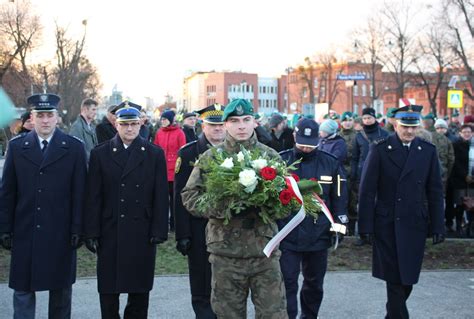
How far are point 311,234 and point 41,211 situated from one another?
2.59m

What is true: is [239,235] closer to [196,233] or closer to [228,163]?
[228,163]

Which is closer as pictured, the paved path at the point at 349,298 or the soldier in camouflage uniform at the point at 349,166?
the paved path at the point at 349,298

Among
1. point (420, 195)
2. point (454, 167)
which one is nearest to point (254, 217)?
point (420, 195)

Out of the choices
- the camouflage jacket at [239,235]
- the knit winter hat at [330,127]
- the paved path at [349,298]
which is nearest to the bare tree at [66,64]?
the knit winter hat at [330,127]

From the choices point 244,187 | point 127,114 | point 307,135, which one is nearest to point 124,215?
point 127,114

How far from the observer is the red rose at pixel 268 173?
4098 millimetres

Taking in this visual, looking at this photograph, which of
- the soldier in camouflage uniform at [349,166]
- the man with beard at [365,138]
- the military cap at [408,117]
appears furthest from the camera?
the soldier in camouflage uniform at [349,166]

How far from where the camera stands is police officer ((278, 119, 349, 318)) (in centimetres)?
576

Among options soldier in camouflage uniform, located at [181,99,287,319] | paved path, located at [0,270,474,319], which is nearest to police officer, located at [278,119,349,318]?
paved path, located at [0,270,474,319]

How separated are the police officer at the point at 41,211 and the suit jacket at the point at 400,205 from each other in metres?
2.85

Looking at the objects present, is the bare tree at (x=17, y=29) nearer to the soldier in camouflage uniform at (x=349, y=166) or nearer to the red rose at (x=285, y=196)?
the soldier in camouflage uniform at (x=349, y=166)

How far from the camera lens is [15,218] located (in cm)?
542

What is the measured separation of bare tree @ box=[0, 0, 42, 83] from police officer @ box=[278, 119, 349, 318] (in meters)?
33.7

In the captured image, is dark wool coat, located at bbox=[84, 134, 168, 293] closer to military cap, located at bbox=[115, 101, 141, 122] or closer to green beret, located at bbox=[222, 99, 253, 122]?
military cap, located at bbox=[115, 101, 141, 122]
